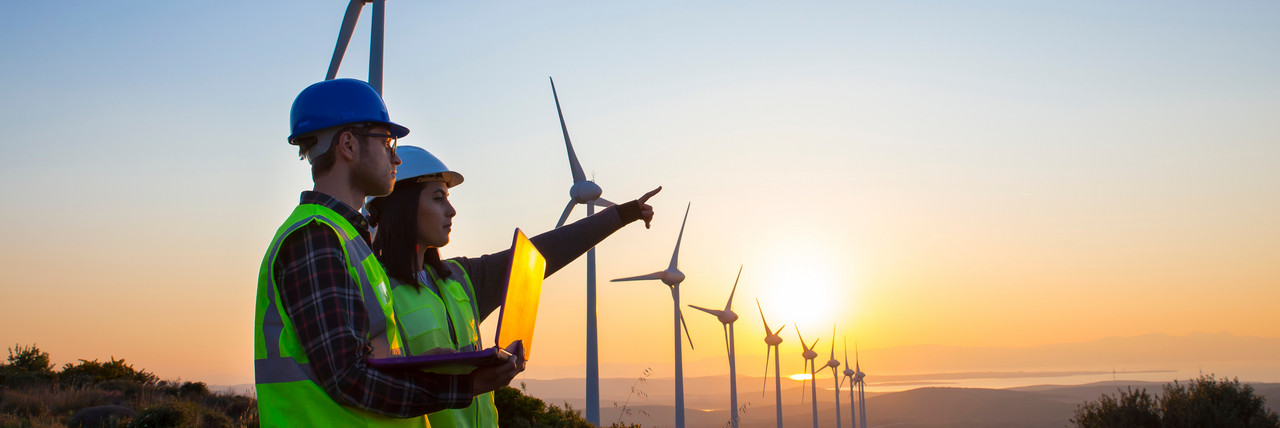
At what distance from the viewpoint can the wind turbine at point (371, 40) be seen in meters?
13.0

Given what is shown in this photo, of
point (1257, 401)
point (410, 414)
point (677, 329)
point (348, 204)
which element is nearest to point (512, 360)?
point (410, 414)

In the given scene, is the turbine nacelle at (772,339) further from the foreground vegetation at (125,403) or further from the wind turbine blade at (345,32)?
the wind turbine blade at (345,32)

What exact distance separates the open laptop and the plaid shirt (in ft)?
0.17

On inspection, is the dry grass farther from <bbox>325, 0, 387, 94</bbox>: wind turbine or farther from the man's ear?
the man's ear

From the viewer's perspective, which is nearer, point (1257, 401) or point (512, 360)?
point (512, 360)

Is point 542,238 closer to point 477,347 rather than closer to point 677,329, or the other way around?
point 477,347

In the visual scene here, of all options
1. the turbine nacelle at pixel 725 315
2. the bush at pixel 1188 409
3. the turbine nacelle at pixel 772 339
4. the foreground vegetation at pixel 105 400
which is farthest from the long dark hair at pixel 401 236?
the turbine nacelle at pixel 772 339

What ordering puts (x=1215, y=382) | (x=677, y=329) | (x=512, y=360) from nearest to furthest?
1. (x=512, y=360)
2. (x=1215, y=382)
3. (x=677, y=329)

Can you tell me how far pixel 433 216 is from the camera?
149 inches

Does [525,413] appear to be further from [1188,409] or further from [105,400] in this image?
[1188,409]

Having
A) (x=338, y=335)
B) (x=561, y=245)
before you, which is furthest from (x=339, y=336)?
(x=561, y=245)

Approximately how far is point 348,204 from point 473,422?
996 mm

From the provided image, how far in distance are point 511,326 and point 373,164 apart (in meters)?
0.83

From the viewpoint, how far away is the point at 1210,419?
22141mm
